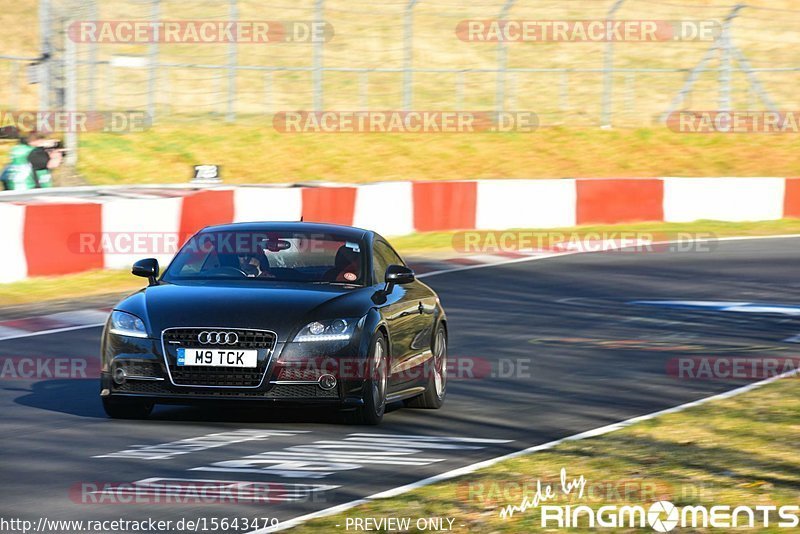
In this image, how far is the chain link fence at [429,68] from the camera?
3453 centimetres

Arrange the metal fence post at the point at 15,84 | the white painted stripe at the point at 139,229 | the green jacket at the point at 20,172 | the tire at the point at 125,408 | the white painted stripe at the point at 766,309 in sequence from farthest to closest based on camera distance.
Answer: the metal fence post at the point at 15,84 < the green jacket at the point at 20,172 < the white painted stripe at the point at 139,229 < the white painted stripe at the point at 766,309 < the tire at the point at 125,408

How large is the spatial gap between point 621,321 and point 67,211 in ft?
22.5

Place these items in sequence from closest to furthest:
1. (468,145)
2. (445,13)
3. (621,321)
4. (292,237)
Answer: (292,237), (621,321), (468,145), (445,13)

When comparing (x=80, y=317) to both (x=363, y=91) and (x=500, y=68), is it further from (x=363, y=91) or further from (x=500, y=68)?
(x=363, y=91)

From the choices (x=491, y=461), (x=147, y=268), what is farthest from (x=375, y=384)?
(x=147, y=268)

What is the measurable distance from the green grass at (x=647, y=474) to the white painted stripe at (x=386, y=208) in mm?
14146

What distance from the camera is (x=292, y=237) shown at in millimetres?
10773

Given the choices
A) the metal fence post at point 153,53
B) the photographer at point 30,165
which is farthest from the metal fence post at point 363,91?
the photographer at point 30,165

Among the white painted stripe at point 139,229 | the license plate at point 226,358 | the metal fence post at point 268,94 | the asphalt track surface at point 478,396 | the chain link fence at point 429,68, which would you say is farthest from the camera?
the metal fence post at point 268,94

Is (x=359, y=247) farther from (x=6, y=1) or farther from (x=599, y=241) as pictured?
(x=6, y=1)

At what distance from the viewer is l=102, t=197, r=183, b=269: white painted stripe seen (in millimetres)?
19250

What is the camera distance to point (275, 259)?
1063cm

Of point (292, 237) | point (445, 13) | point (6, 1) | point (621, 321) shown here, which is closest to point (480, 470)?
point (292, 237)

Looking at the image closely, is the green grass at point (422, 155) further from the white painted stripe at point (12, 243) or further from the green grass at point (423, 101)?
the white painted stripe at point (12, 243)
